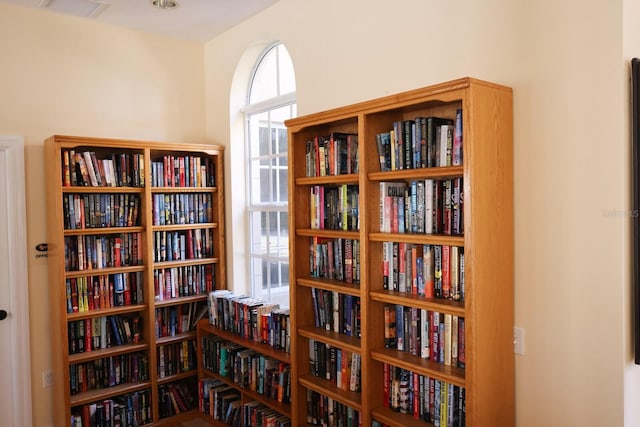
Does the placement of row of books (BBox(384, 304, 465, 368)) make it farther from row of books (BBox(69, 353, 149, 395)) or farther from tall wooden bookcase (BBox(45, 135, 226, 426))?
row of books (BBox(69, 353, 149, 395))

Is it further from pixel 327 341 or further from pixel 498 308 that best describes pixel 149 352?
pixel 498 308

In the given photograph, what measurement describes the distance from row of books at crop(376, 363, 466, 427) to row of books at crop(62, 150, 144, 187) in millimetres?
2286

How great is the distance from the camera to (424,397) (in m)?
2.25

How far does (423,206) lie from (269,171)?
1.82 meters

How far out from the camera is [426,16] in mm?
2430

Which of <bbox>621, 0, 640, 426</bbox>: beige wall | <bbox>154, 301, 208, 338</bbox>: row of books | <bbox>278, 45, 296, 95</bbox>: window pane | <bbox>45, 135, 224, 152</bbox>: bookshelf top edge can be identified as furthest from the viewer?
<bbox>154, 301, 208, 338</bbox>: row of books

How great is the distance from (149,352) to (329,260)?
1756mm

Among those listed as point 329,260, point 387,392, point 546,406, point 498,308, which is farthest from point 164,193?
point 546,406

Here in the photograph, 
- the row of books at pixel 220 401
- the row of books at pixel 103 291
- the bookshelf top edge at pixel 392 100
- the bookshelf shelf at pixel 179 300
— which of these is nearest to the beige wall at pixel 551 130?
the bookshelf top edge at pixel 392 100

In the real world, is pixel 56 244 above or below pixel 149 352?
above

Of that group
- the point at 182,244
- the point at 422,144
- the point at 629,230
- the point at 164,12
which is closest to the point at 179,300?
the point at 182,244

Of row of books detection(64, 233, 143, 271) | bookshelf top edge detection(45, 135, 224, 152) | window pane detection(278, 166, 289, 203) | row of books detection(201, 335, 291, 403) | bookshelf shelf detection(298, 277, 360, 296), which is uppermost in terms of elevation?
bookshelf top edge detection(45, 135, 224, 152)

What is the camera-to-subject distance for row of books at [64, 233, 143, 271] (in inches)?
134

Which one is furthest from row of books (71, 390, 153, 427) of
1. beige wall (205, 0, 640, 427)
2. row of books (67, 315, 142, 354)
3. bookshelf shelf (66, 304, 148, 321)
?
beige wall (205, 0, 640, 427)
